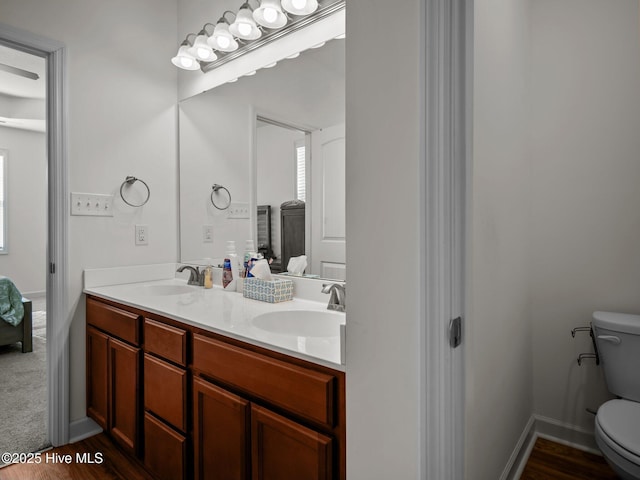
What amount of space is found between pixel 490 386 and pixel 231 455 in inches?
34.5

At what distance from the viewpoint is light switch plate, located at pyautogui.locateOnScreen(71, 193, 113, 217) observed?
2.00 metres

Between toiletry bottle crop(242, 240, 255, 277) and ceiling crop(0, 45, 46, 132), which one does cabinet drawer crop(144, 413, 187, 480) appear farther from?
ceiling crop(0, 45, 46, 132)

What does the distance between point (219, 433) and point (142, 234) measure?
1429 millimetres

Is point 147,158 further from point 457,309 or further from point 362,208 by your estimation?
point 457,309

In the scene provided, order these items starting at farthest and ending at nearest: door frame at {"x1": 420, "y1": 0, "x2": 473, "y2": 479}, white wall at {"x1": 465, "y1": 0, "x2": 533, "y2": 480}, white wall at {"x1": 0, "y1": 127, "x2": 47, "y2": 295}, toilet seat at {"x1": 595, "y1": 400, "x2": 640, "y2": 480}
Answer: white wall at {"x1": 0, "y1": 127, "x2": 47, "y2": 295}
toilet seat at {"x1": 595, "y1": 400, "x2": 640, "y2": 480}
white wall at {"x1": 465, "y1": 0, "x2": 533, "y2": 480}
door frame at {"x1": 420, "y1": 0, "x2": 473, "y2": 479}

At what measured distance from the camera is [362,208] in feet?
2.89

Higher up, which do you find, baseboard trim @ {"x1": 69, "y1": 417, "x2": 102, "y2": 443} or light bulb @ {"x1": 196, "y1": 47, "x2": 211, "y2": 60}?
light bulb @ {"x1": 196, "y1": 47, "x2": 211, "y2": 60}

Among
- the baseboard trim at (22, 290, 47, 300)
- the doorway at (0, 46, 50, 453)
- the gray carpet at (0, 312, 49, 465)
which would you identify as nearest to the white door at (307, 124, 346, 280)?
the gray carpet at (0, 312, 49, 465)

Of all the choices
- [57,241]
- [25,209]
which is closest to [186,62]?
[57,241]

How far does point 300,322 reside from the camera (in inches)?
59.6

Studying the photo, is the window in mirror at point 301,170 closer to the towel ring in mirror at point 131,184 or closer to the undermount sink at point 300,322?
the undermount sink at point 300,322

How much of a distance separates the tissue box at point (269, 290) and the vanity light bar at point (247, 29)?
1.18 m

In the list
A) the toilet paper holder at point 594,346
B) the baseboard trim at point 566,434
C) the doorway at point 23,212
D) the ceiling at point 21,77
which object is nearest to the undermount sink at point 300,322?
the toilet paper holder at point 594,346

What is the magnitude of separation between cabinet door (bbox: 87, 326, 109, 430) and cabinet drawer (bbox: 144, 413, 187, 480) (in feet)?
1.41
